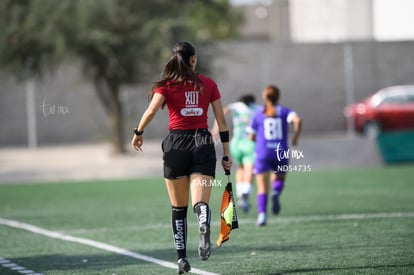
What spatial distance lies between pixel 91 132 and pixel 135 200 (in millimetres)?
15971

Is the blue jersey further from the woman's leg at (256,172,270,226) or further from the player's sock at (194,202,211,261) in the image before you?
the player's sock at (194,202,211,261)

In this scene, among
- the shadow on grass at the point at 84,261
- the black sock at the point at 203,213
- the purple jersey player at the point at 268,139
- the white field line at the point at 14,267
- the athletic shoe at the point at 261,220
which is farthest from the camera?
the purple jersey player at the point at 268,139

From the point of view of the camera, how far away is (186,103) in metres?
8.34

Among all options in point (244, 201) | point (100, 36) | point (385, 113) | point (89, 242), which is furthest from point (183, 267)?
point (385, 113)

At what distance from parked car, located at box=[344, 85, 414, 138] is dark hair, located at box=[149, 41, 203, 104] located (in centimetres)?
2600

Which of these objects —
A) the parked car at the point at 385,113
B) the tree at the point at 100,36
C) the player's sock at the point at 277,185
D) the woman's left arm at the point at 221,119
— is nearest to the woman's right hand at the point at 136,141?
the woman's left arm at the point at 221,119

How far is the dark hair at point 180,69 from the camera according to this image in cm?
827

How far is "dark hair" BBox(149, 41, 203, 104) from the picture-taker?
827cm

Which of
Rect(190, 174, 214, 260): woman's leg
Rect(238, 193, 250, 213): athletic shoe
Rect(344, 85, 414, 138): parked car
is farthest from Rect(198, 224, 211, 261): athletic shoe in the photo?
Rect(344, 85, 414, 138): parked car

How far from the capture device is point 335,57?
121 feet

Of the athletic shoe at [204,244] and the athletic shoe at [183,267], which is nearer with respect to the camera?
the athletic shoe at [204,244]

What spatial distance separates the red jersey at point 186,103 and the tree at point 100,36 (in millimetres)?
20381

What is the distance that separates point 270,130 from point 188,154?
514cm

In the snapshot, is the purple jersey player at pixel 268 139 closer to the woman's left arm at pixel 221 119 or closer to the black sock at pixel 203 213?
the woman's left arm at pixel 221 119
